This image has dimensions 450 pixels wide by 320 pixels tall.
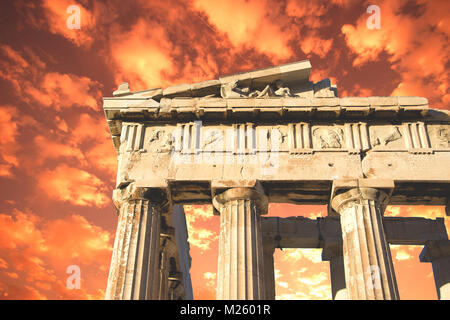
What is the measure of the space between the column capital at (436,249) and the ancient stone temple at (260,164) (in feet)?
15.6

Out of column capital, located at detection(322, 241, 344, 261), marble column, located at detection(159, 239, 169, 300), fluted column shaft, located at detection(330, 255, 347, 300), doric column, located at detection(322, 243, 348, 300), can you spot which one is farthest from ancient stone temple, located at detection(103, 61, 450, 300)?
fluted column shaft, located at detection(330, 255, 347, 300)

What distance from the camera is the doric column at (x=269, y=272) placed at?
2112 centimetres

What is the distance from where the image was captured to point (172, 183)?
1684 cm

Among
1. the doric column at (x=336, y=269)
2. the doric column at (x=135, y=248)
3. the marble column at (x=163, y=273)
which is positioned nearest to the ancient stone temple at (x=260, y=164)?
the doric column at (x=135, y=248)

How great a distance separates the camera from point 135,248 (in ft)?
51.2

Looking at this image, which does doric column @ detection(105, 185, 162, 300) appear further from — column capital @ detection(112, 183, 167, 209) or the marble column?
the marble column

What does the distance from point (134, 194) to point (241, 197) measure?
13.1 ft

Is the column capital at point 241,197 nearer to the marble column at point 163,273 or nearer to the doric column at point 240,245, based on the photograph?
the doric column at point 240,245

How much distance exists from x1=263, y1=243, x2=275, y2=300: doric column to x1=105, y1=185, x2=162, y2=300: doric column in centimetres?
693

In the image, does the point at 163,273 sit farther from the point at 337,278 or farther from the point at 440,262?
the point at 440,262

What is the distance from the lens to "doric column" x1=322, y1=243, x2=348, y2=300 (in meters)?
21.5

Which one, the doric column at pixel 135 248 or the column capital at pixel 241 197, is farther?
the column capital at pixel 241 197
